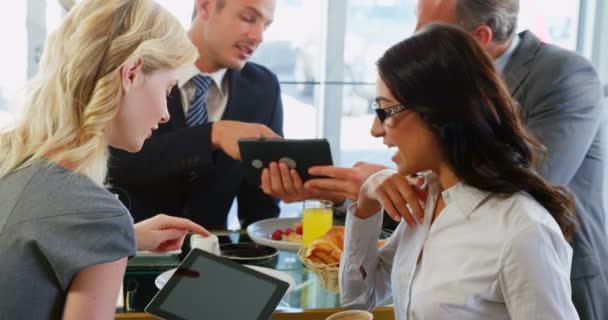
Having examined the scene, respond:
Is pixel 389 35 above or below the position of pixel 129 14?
below

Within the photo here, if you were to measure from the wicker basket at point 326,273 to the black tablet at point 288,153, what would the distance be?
362mm

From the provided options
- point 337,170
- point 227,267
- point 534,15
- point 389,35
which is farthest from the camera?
point 534,15

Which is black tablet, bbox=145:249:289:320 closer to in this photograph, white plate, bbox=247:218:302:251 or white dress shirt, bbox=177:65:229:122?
white plate, bbox=247:218:302:251

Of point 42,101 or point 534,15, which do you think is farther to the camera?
point 534,15

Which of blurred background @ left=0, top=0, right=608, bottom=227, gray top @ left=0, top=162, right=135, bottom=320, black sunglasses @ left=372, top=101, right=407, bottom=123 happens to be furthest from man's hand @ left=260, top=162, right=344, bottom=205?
blurred background @ left=0, top=0, right=608, bottom=227

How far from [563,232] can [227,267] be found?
0.66 meters

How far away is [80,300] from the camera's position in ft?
4.01

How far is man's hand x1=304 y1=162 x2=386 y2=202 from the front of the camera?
2203mm

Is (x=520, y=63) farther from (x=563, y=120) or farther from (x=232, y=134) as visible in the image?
(x=232, y=134)

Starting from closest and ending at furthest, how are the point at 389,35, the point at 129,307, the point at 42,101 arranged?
1. the point at 42,101
2. the point at 129,307
3. the point at 389,35

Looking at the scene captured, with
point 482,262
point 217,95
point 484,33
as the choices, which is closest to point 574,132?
point 484,33

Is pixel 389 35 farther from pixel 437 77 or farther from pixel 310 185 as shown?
pixel 437 77

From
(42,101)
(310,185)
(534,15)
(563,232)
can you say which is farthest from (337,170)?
(534,15)

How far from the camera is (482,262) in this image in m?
1.40
